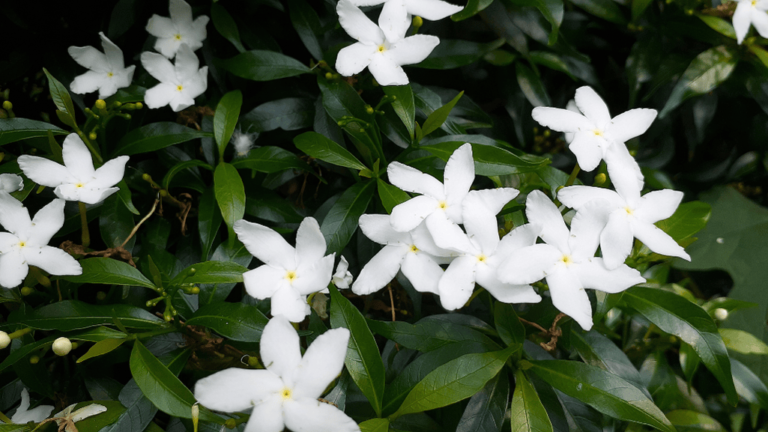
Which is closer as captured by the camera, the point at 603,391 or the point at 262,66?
the point at 603,391

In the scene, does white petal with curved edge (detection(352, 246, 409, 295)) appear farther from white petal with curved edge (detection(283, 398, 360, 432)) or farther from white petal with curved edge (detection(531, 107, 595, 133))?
white petal with curved edge (detection(531, 107, 595, 133))

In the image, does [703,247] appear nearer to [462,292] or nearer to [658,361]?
[658,361]

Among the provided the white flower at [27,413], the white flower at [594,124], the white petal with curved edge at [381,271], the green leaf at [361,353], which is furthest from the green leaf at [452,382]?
the white flower at [27,413]

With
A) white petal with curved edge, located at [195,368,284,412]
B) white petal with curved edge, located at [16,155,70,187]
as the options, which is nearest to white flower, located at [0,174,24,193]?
white petal with curved edge, located at [16,155,70,187]

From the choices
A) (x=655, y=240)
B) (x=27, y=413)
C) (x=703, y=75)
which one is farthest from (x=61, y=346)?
(x=703, y=75)

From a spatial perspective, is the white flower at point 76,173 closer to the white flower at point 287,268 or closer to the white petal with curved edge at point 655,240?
the white flower at point 287,268

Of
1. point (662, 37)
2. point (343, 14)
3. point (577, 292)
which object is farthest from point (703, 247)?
point (343, 14)

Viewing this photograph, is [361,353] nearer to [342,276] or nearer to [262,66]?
[342,276]
